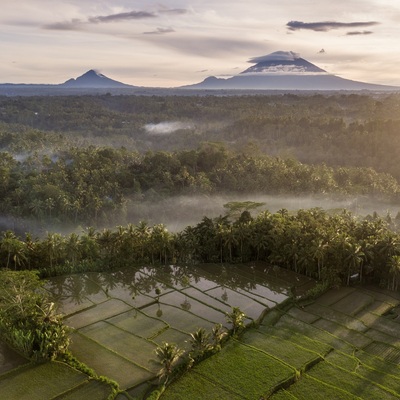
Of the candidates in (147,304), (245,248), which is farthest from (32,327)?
(245,248)

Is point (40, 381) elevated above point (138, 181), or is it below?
below

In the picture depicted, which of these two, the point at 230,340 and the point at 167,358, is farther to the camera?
the point at 230,340

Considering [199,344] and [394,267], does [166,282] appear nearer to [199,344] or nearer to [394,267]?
[199,344]

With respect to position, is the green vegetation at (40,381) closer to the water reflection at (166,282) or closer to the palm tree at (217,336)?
the palm tree at (217,336)

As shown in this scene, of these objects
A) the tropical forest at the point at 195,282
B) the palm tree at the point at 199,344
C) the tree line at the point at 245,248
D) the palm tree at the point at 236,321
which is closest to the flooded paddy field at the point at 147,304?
the tropical forest at the point at 195,282

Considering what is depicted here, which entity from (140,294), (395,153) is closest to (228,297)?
(140,294)

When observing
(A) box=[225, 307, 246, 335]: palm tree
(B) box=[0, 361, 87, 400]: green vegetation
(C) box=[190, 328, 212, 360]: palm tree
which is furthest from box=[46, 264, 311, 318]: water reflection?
(B) box=[0, 361, 87, 400]: green vegetation

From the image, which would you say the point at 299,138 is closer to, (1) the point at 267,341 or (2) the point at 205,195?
(2) the point at 205,195
